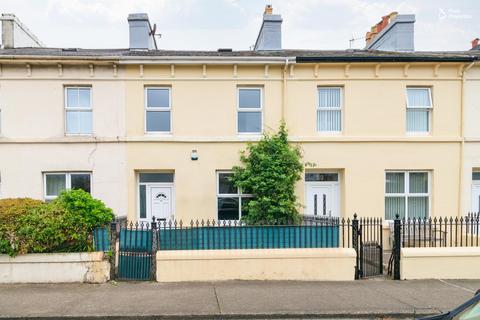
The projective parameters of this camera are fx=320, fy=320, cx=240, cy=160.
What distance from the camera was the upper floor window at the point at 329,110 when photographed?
11.2 m

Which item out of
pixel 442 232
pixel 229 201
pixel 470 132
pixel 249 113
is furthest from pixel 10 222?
pixel 470 132

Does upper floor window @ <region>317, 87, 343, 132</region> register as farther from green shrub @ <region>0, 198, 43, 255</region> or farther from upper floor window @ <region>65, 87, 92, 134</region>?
green shrub @ <region>0, 198, 43, 255</region>

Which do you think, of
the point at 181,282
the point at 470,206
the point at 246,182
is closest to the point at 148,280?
the point at 181,282

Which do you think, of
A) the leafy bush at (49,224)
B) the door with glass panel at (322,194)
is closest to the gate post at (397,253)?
the door with glass panel at (322,194)

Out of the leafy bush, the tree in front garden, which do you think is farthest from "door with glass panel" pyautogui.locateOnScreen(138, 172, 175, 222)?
the leafy bush

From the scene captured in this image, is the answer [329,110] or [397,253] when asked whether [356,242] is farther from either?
[329,110]

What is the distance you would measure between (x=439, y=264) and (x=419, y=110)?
19.6 feet

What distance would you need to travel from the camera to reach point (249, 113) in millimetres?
11156

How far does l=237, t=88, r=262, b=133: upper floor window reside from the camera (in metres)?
11.1

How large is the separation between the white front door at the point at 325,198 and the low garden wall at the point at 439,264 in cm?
396

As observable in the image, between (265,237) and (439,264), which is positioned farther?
(265,237)

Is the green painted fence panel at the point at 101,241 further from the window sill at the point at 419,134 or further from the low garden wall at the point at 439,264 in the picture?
the window sill at the point at 419,134

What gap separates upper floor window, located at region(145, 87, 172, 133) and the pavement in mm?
5581

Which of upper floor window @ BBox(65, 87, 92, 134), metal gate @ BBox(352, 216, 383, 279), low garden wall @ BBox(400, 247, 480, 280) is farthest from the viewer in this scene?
upper floor window @ BBox(65, 87, 92, 134)
